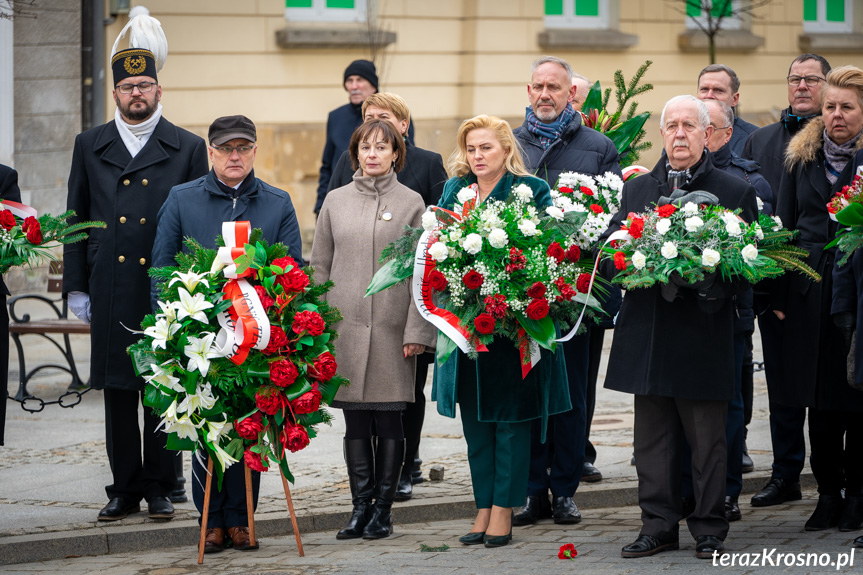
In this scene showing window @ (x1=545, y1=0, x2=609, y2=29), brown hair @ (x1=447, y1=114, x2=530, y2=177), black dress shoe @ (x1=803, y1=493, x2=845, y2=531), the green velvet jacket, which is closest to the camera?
the green velvet jacket

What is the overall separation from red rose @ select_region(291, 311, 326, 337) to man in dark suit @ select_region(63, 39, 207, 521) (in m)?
1.28

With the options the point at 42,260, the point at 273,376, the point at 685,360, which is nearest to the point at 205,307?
the point at 273,376

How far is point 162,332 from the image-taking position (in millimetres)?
6125

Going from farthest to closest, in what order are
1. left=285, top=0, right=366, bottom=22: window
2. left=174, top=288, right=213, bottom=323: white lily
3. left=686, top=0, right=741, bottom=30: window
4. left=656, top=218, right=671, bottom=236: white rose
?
1. left=686, top=0, right=741, bottom=30: window
2. left=285, top=0, right=366, bottom=22: window
3. left=174, top=288, right=213, bottom=323: white lily
4. left=656, top=218, right=671, bottom=236: white rose

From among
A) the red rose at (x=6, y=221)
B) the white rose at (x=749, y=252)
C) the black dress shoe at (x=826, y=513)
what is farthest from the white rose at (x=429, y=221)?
the black dress shoe at (x=826, y=513)

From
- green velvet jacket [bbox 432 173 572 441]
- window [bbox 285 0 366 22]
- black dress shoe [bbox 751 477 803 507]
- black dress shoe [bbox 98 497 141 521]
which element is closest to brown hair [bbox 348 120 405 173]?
green velvet jacket [bbox 432 173 572 441]

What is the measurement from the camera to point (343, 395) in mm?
6777

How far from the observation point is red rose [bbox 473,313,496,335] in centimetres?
617

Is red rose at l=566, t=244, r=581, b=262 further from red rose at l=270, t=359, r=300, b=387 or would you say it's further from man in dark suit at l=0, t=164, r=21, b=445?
man in dark suit at l=0, t=164, r=21, b=445

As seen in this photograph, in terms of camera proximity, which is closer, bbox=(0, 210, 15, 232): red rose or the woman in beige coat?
bbox=(0, 210, 15, 232): red rose

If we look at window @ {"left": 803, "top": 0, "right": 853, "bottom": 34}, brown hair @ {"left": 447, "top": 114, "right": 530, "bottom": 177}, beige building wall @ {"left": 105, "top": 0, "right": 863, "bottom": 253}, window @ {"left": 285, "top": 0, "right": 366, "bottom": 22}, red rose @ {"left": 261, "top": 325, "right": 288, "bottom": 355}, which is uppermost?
window @ {"left": 803, "top": 0, "right": 853, "bottom": 34}

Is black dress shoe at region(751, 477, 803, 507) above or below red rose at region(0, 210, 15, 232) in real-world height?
below

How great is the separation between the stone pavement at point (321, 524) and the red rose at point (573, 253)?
1375mm

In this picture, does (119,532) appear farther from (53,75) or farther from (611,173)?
(53,75)
